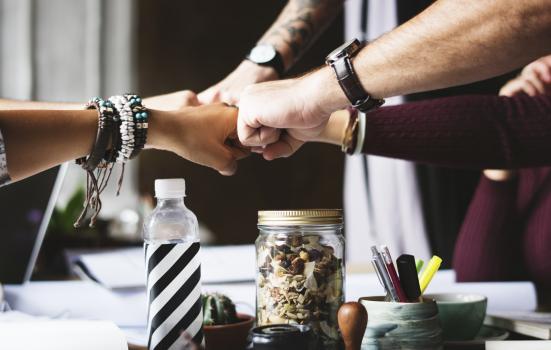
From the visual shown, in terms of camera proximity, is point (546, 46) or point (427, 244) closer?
point (546, 46)

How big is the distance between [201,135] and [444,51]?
41cm

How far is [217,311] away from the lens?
0.71 m

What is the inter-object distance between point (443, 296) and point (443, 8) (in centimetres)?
39

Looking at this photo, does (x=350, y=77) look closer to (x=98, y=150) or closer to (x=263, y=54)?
(x=98, y=150)

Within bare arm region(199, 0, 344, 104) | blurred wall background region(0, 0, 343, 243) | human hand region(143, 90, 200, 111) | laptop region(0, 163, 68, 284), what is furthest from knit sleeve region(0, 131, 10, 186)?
blurred wall background region(0, 0, 343, 243)

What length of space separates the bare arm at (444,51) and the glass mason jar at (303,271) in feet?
0.77

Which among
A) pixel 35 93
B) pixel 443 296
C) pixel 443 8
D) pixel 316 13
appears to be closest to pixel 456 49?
pixel 443 8

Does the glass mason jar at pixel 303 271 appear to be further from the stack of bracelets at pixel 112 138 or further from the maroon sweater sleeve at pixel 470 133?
the maroon sweater sleeve at pixel 470 133

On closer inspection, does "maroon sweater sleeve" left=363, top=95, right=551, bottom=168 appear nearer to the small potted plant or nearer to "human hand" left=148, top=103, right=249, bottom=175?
"human hand" left=148, top=103, right=249, bottom=175

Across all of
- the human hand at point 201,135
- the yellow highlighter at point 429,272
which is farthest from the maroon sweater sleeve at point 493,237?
the yellow highlighter at point 429,272

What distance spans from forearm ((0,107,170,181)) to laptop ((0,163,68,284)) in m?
0.38

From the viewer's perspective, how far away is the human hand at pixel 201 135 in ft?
2.75

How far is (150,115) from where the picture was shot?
A: 31.6 inches

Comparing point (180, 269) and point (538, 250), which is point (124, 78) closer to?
point (538, 250)
